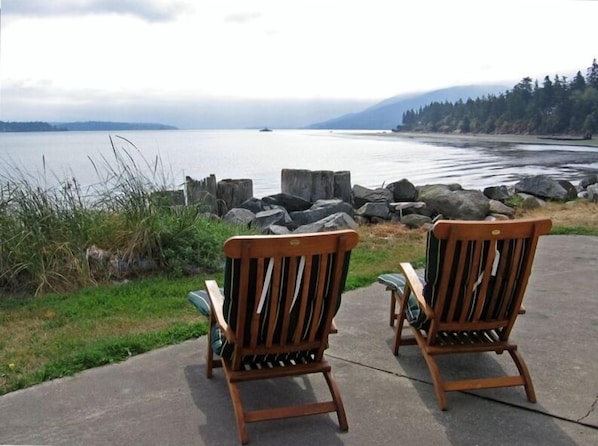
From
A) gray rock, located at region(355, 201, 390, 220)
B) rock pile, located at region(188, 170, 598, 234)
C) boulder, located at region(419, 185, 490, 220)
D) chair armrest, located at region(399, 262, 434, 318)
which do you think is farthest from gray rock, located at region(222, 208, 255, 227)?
chair armrest, located at region(399, 262, 434, 318)

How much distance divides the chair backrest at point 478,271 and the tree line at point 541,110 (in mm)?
92986

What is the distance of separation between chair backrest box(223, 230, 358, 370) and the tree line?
93817mm

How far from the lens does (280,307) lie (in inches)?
130

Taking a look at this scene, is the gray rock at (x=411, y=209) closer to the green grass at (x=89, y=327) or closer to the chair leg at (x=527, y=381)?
the green grass at (x=89, y=327)

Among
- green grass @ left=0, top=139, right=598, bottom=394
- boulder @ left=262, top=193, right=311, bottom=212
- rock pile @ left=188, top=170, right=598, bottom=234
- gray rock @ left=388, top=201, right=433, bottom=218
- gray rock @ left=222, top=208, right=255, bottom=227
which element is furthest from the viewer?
boulder @ left=262, top=193, right=311, bottom=212

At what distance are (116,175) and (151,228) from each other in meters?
1.07

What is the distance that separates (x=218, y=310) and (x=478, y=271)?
63.0 inches

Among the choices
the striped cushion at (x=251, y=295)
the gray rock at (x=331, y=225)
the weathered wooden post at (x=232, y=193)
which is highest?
the striped cushion at (x=251, y=295)

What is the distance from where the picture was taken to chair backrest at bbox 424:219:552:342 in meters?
3.49

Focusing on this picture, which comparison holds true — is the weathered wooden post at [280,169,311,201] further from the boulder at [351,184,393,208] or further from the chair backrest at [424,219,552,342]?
the chair backrest at [424,219,552,342]

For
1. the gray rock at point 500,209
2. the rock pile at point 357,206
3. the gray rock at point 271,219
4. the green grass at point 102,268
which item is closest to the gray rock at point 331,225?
the rock pile at point 357,206

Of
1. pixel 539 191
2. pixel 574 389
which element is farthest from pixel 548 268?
pixel 539 191

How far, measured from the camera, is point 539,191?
54.5 feet

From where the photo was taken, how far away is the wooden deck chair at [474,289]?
351 centimetres
